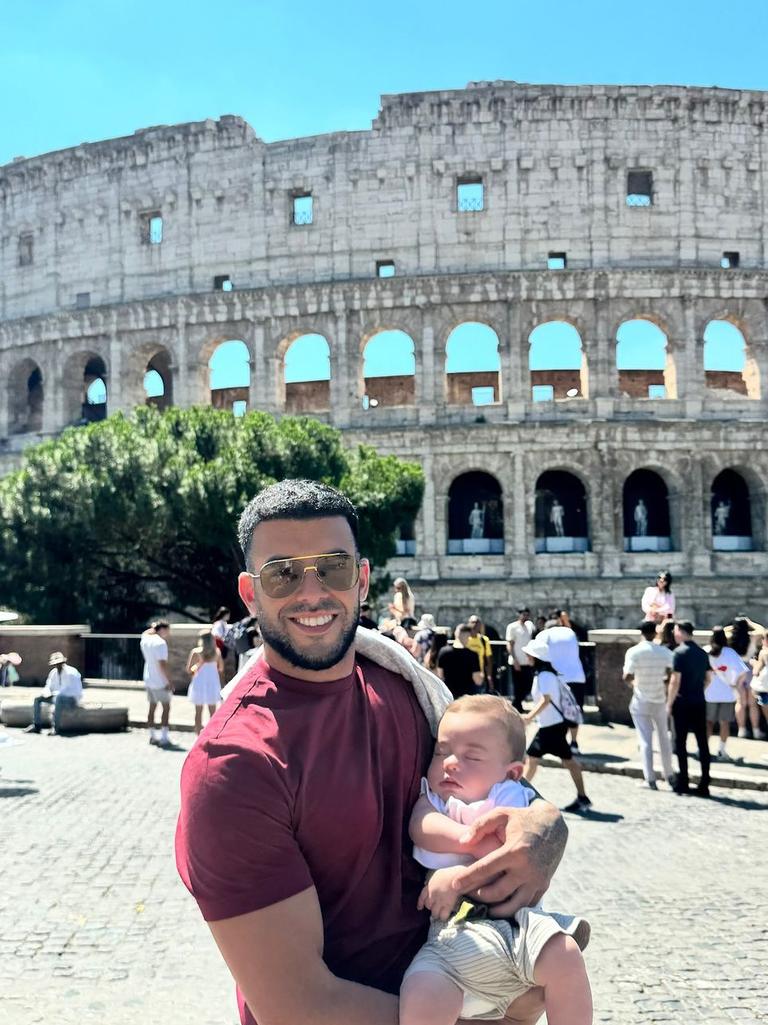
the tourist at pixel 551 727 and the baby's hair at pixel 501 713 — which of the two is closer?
the baby's hair at pixel 501 713

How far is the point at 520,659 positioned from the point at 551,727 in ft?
20.3

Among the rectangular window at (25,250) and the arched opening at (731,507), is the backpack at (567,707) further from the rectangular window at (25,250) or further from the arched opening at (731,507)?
the rectangular window at (25,250)

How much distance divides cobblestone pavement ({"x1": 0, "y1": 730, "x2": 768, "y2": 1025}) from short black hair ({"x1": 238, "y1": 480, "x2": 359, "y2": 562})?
10.4 feet

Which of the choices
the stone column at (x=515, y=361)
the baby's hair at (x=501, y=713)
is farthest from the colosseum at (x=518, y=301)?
the baby's hair at (x=501, y=713)

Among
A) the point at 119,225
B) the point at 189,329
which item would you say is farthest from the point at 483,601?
the point at 119,225

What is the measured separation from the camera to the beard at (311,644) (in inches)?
83.4

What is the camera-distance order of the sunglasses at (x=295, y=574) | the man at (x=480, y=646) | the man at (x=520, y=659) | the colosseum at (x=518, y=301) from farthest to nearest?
the colosseum at (x=518, y=301)
the man at (x=520, y=659)
the man at (x=480, y=646)
the sunglasses at (x=295, y=574)

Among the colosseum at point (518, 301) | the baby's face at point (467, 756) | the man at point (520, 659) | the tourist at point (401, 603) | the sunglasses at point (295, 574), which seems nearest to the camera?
the sunglasses at point (295, 574)

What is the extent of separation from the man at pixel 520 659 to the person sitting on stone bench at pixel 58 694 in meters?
6.56

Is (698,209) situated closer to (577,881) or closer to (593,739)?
(593,739)

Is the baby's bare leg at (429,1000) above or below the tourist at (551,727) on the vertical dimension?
above

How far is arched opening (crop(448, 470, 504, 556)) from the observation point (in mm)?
26609

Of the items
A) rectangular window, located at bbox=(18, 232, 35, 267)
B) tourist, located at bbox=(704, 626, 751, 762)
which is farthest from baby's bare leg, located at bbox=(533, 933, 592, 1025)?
rectangular window, located at bbox=(18, 232, 35, 267)

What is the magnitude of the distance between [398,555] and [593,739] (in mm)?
14141
